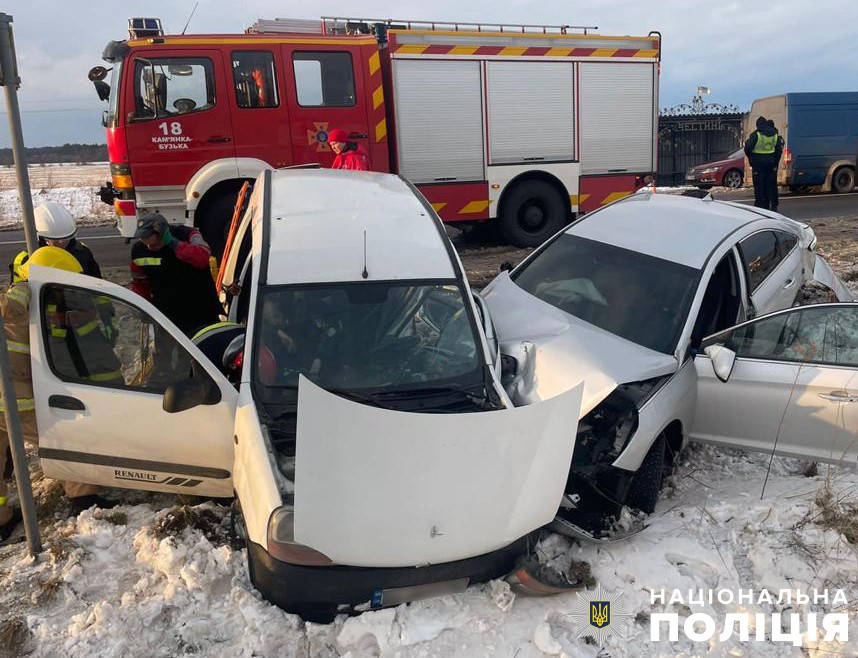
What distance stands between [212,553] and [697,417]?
2.92 m

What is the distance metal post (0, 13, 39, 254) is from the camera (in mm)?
3271

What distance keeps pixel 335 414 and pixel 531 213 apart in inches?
303

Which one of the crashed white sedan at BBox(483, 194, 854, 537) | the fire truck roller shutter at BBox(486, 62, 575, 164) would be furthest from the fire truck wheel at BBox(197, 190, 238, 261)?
the crashed white sedan at BBox(483, 194, 854, 537)

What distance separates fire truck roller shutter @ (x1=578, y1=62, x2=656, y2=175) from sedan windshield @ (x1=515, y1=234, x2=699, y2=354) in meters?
4.85

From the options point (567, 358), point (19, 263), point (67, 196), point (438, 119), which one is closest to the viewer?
point (567, 358)

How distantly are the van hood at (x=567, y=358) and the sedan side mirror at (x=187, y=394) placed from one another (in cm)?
168

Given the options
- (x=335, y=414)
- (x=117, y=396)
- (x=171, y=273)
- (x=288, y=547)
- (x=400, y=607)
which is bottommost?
(x=400, y=607)

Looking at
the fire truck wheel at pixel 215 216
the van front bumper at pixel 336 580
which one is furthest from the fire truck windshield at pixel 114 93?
the van front bumper at pixel 336 580

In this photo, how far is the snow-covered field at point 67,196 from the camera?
16.0 meters

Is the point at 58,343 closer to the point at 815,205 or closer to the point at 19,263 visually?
the point at 19,263

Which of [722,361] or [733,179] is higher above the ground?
[733,179]

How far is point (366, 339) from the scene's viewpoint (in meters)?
3.70

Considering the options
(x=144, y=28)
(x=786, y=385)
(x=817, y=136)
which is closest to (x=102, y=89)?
(x=144, y=28)

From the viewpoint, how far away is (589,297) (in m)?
4.77
